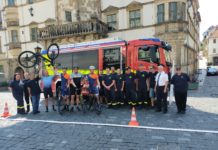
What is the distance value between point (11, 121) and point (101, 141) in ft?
15.0

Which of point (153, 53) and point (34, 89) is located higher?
point (153, 53)

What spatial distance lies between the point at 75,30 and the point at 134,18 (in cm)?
590

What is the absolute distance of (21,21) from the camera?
80.8ft

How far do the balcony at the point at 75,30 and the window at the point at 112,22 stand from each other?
65cm

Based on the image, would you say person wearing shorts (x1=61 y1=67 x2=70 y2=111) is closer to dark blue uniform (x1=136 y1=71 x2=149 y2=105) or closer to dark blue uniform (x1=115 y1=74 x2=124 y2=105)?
dark blue uniform (x1=115 y1=74 x2=124 y2=105)

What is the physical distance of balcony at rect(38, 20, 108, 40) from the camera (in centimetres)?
1773

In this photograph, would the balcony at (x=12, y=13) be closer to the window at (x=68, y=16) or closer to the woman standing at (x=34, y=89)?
the window at (x=68, y=16)

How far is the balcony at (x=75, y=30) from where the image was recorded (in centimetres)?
1773

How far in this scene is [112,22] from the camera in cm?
2006

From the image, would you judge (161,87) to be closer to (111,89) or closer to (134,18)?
(111,89)

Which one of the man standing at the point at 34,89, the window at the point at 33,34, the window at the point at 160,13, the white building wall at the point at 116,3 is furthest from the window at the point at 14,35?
the man standing at the point at 34,89

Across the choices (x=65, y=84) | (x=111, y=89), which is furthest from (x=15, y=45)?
(x=111, y=89)

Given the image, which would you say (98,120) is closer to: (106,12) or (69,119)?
(69,119)

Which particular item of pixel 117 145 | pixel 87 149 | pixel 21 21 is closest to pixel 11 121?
pixel 87 149
